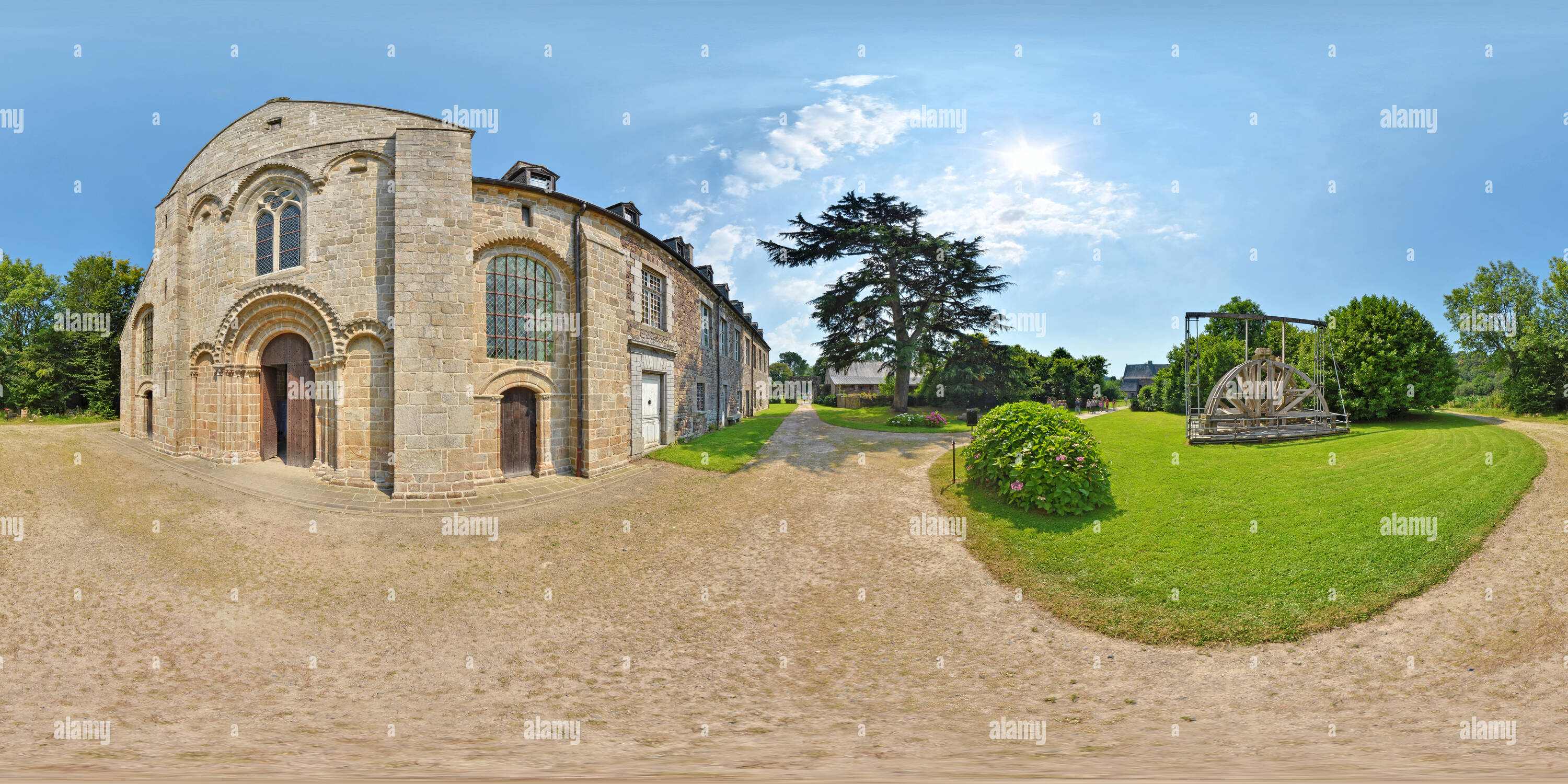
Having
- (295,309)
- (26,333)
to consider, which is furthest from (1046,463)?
(26,333)

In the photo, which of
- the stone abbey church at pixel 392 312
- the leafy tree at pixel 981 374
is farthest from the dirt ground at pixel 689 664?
the leafy tree at pixel 981 374

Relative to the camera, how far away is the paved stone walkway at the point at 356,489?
10188 millimetres

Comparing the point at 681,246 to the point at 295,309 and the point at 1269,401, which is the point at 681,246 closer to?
the point at 295,309

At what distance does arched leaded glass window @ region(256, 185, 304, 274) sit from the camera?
41.2 feet

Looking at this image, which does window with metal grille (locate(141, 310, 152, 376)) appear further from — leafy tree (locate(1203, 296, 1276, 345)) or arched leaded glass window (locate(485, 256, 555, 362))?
leafy tree (locate(1203, 296, 1276, 345))

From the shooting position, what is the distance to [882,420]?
24.7 metres

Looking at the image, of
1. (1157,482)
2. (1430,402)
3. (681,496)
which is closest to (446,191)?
(681,496)

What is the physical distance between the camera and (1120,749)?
4.07 meters

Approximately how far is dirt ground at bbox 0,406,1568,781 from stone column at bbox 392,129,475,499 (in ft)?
7.02

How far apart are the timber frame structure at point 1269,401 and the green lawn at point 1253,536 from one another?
2.29m

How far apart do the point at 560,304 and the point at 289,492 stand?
672cm

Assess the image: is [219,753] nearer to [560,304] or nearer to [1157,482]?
[560,304]

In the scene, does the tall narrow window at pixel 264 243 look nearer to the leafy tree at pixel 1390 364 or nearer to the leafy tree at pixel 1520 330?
the leafy tree at pixel 1390 364

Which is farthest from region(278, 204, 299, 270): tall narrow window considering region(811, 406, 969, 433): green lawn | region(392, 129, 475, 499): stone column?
region(811, 406, 969, 433): green lawn
